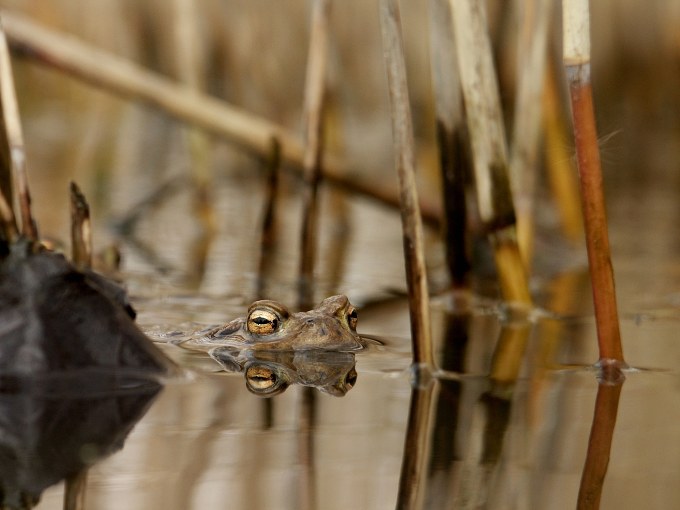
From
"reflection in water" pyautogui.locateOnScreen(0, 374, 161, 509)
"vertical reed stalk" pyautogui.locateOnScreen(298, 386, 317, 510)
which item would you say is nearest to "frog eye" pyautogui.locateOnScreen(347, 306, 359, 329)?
"vertical reed stalk" pyautogui.locateOnScreen(298, 386, 317, 510)

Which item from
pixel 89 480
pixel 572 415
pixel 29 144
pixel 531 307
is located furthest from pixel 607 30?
pixel 89 480

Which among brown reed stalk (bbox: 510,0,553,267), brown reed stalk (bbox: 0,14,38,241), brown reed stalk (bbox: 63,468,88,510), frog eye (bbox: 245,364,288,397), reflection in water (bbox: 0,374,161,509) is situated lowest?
brown reed stalk (bbox: 63,468,88,510)

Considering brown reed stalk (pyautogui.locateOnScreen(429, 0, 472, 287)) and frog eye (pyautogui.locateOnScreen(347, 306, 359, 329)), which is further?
brown reed stalk (pyautogui.locateOnScreen(429, 0, 472, 287))

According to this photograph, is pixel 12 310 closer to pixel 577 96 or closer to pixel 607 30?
pixel 577 96

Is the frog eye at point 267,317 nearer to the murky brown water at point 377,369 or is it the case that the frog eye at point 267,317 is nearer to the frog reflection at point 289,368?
the frog reflection at point 289,368

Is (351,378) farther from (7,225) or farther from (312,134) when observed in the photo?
(312,134)

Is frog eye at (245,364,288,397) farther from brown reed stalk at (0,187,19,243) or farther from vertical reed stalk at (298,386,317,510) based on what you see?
brown reed stalk at (0,187,19,243)

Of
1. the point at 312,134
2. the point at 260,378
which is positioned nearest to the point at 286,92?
the point at 312,134
